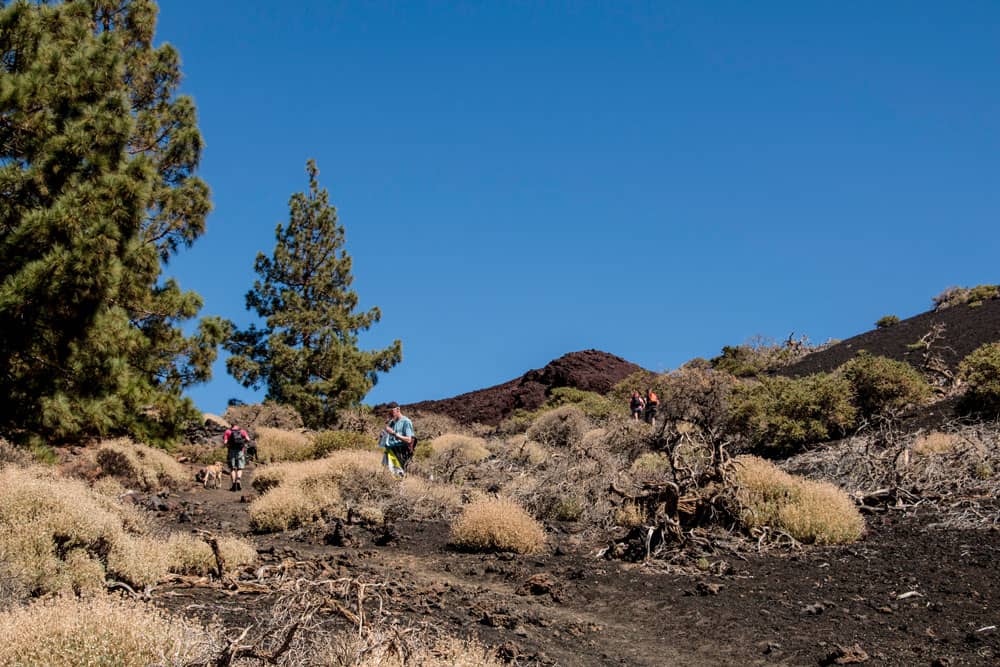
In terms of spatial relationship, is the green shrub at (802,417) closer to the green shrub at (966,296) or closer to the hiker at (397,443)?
the hiker at (397,443)

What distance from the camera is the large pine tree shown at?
532 inches

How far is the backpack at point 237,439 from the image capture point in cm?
1769

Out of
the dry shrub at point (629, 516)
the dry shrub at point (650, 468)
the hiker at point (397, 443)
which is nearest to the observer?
the dry shrub at point (629, 516)

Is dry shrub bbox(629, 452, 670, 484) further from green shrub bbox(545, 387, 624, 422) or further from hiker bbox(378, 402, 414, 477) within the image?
green shrub bbox(545, 387, 624, 422)

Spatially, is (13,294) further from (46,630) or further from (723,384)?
(723,384)

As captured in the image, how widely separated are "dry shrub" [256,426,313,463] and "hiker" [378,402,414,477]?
592 cm

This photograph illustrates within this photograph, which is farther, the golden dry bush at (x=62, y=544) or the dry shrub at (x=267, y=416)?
the dry shrub at (x=267, y=416)

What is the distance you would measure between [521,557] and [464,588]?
1.86m

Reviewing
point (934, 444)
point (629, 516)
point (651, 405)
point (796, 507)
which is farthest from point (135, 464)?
point (651, 405)

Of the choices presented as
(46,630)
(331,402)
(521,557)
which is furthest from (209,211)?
(46,630)

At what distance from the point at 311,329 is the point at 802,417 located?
18.2 m

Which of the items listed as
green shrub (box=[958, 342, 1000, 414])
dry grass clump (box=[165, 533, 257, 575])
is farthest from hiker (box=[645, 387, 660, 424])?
dry grass clump (box=[165, 533, 257, 575])

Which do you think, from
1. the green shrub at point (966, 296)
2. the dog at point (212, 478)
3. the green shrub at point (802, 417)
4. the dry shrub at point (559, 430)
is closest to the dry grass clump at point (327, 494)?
the dog at point (212, 478)

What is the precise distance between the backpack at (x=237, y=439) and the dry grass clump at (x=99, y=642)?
13.6 metres
